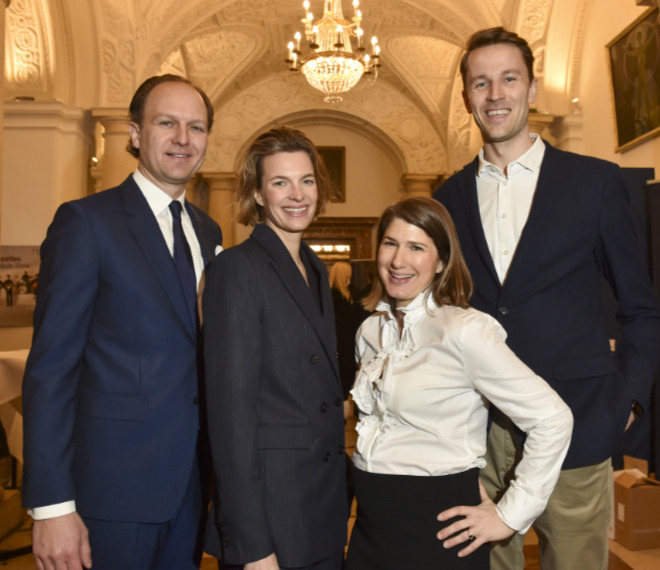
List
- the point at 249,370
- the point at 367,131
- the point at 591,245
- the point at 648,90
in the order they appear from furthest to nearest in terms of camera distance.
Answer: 1. the point at 367,131
2. the point at 648,90
3. the point at 591,245
4. the point at 249,370

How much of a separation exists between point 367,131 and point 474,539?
1394 centimetres

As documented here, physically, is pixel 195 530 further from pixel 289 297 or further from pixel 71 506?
pixel 289 297

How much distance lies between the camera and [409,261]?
184 cm

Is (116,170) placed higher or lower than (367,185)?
lower

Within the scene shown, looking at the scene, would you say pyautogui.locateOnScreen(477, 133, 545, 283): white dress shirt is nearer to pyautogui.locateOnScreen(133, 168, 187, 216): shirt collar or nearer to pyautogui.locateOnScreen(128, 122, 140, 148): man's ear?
pyautogui.locateOnScreen(133, 168, 187, 216): shirt collar

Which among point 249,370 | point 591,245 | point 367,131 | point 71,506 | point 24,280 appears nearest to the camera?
point 249,370

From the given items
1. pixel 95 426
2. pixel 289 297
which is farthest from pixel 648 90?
pixel 95 426

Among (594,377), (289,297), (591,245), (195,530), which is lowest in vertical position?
A: (195,530)

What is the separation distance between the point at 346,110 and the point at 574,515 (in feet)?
43.9

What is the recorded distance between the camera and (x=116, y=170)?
27.3 feet

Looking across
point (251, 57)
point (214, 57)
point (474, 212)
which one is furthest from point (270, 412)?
point (214, 57)

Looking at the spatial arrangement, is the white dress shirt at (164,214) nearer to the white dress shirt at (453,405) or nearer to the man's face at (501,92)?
the white dress shirt at (453,405)

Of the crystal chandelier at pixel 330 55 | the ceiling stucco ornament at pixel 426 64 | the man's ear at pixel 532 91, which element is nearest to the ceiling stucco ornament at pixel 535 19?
the crystal chandelier at pixel 330 55

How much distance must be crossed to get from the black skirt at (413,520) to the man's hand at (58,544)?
2.77 ft
